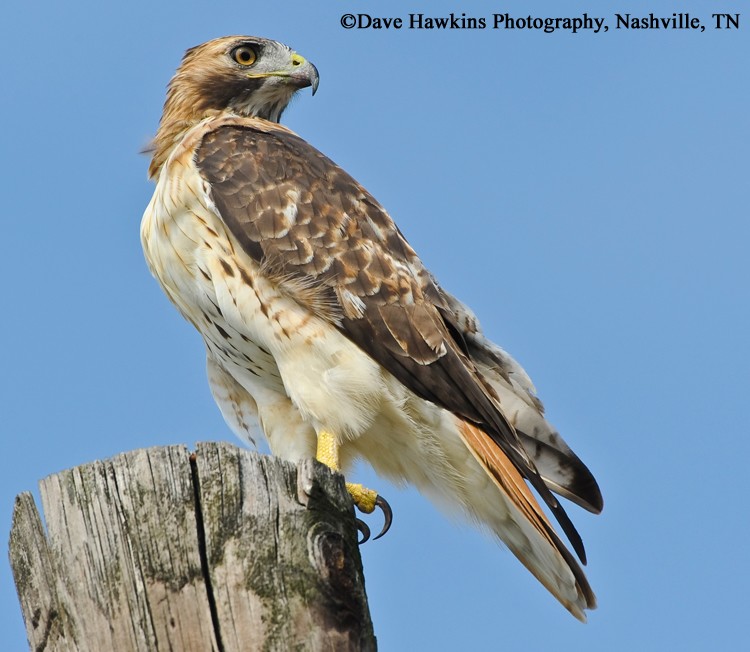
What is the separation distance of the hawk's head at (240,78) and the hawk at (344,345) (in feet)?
1.96

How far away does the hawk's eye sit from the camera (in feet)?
22.2

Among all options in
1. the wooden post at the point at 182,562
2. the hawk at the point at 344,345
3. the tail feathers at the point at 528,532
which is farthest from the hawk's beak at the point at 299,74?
the wooden post at the point at 182,562

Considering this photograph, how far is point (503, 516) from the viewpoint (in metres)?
5.38

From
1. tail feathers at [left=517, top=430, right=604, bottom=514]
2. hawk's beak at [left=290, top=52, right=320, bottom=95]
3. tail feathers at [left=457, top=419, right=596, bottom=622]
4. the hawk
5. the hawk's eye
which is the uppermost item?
the hawk's eye

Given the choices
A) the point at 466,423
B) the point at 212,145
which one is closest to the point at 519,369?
the point at 466,423

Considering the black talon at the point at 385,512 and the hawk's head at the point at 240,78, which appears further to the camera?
the hawk's head at the point at 240,78

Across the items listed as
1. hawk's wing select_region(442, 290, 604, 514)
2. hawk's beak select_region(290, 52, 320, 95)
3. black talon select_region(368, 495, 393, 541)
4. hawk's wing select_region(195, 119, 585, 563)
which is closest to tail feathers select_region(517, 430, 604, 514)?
hawk's wing select_region(442, 290, 604, 514)

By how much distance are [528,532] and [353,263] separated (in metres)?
1.59

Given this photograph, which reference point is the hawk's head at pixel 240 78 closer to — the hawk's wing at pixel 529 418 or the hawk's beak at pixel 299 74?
the hawk's beak at pixel 299 74

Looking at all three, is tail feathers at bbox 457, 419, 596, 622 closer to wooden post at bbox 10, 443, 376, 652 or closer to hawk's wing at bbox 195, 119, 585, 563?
hawk's wing at bbox 195, 119, 585, 563

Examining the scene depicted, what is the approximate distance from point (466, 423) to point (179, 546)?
95.9 inches

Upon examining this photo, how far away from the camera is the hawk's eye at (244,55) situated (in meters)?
6.77

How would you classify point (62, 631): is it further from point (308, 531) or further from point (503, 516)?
point (503, 516)

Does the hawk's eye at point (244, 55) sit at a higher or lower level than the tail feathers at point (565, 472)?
higher
